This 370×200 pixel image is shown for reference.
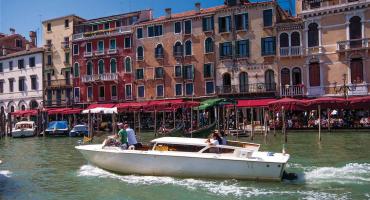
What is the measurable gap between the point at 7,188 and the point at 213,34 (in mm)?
26629

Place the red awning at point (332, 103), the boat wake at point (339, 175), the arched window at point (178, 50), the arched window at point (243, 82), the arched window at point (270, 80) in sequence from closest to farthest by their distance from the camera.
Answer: the boat wake at point (339, 175), the red awning at point (332, 103), the arched window at point (270, 80), the arched window at point (243, 82), the arched window at point (178, 50)

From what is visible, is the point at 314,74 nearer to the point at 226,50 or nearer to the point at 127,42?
the point at 226,50

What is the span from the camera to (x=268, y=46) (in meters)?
34.4

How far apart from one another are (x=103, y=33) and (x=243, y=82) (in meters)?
15.9

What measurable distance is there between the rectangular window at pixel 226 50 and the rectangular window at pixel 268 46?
2798 millimetres

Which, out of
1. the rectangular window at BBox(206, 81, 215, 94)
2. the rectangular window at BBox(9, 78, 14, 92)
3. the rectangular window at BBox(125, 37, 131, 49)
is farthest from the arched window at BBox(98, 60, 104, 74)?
the rectangular window at BBox(9, 78, 14, 92)

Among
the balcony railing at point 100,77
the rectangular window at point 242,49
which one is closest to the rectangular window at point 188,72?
the rectangular window at point 242,49

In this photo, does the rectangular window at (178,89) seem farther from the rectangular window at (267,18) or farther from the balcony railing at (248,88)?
the rectangular window at (267,18)

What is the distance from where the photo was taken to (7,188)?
12711 mm

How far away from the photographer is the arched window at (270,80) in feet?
111

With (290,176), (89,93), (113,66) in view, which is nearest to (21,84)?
(89,93)

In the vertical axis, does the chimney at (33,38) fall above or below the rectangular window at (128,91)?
above

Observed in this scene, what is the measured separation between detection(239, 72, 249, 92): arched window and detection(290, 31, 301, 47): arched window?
454 cm

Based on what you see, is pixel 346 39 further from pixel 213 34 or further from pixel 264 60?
pixel 213 34
